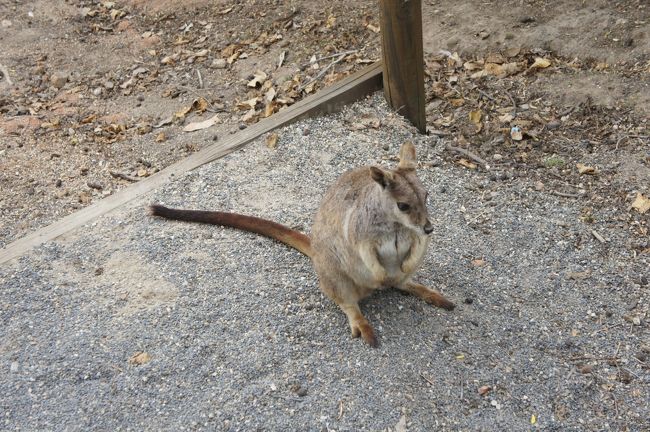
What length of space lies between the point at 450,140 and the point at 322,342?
8.15 feet

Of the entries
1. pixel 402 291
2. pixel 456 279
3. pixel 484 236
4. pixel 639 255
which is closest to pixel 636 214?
pixel 639 255

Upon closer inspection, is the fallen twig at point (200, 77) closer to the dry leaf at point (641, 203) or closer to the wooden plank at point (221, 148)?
the wooden plank at point (221, 148)

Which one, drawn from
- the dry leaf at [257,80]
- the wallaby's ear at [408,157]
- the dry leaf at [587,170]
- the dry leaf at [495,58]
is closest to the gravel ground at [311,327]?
the dry leaf at [587,170]

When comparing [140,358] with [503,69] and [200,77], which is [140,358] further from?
[503,69]

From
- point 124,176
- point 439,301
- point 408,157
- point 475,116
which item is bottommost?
point 439,301

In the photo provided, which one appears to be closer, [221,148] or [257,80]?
[221,148]

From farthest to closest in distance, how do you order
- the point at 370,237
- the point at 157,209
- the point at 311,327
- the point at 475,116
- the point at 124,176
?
1. the point at 475,116
2. the point at 124,176
3. the point at 157,209
4. the point at 311,327
5. the point at 370,237

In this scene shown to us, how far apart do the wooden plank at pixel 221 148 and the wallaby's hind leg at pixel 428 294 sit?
2067 millimetres

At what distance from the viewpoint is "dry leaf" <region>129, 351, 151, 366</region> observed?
12.7ft

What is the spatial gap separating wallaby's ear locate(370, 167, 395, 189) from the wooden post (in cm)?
210

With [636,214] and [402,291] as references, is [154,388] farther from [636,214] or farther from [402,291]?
[636,214]

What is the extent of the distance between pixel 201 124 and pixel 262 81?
30.2 inches

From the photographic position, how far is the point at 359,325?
398cm

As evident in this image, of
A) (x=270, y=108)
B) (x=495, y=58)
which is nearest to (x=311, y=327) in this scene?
(x=270, y=108)
